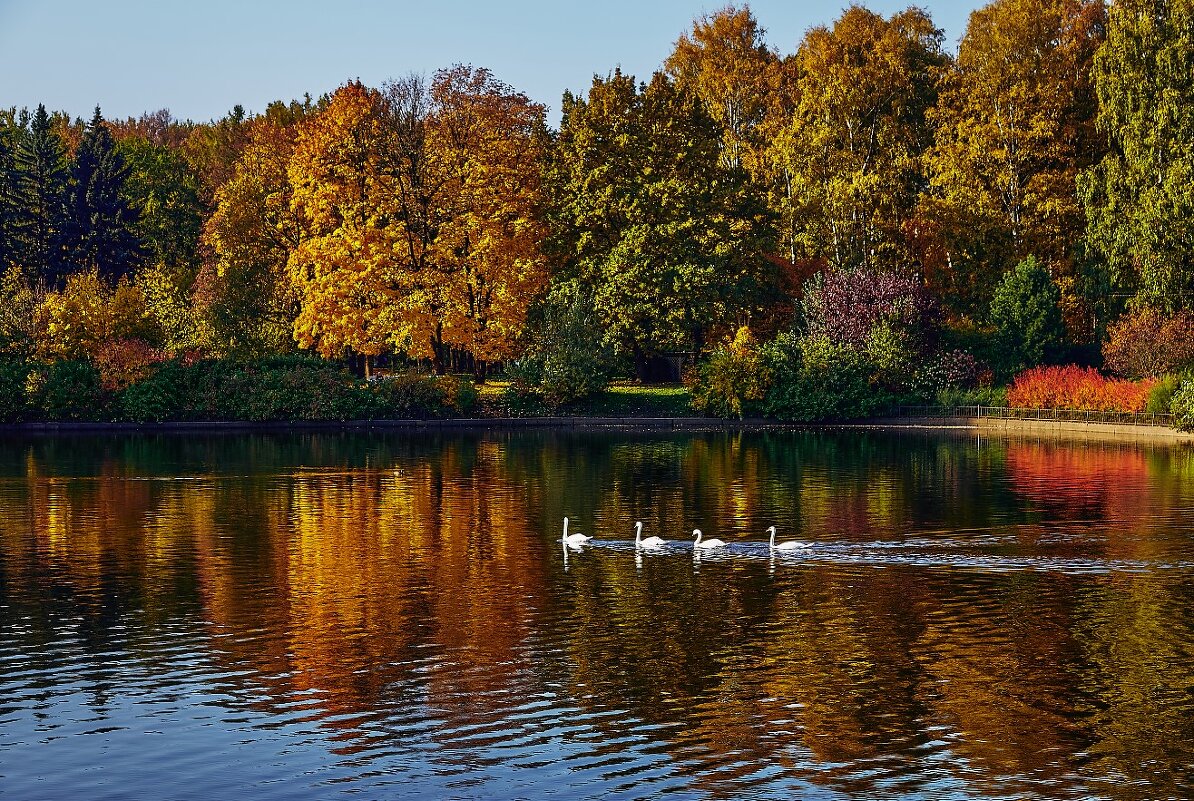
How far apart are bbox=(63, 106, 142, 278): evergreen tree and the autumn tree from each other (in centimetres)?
4002

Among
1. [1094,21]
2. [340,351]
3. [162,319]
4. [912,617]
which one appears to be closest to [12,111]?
[162,319]

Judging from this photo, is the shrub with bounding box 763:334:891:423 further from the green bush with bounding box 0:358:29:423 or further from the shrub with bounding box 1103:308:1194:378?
the green bush with bounding box 0:358:29:423

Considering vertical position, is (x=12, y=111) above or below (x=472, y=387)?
above

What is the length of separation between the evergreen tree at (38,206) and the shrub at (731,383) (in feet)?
168

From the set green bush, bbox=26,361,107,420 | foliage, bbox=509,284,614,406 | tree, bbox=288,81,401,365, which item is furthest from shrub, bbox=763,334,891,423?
green bush, bbox=26,361,107,420

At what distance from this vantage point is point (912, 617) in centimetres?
2877

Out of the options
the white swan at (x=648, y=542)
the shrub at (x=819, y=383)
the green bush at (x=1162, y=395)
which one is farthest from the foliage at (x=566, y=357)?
the white swan at (x=648, y=542)

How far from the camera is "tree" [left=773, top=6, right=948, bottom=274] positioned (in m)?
98.9

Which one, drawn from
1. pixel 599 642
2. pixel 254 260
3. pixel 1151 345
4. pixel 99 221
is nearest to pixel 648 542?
pixel 599 642

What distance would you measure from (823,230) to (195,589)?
241 ft

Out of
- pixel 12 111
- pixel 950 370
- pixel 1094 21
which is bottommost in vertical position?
pixel 950 370

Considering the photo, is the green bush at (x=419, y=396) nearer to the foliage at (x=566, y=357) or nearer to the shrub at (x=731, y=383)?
the foliage at (x=566, y=357)

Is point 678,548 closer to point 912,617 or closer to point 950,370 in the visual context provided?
point 912,617

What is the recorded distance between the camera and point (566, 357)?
276 feet
